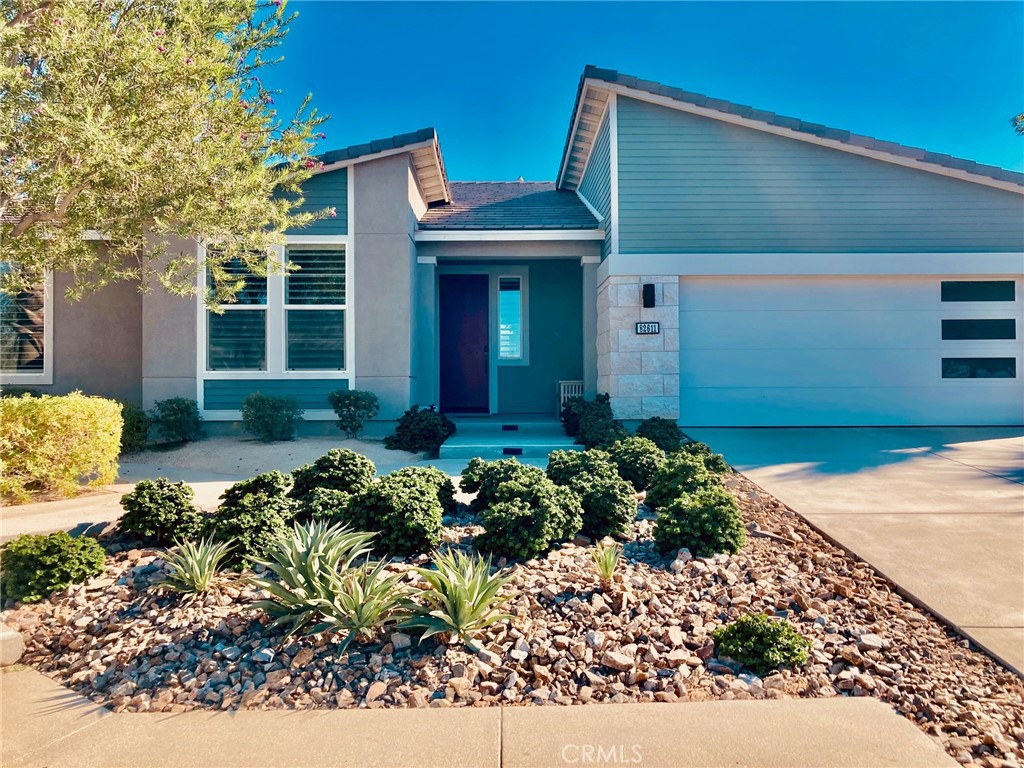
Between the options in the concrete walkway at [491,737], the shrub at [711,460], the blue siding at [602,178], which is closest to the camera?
the concrete walkway at [491,737]

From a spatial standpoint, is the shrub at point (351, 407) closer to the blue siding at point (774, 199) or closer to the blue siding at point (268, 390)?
the blue siding at point (268, 390)

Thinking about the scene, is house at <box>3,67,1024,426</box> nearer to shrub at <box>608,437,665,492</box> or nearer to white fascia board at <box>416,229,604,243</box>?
white fascia board at <box>416,229,604,243</box>

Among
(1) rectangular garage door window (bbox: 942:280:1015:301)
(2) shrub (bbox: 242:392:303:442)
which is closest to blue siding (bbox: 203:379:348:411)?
(2) shrub (bbox: 242:392:303:442)

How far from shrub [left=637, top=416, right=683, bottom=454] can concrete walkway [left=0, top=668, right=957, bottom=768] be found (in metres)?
4.77

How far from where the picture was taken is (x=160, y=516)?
3859mm

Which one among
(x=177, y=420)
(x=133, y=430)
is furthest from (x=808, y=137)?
(x=133, y=430)

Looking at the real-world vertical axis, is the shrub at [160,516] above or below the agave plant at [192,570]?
above

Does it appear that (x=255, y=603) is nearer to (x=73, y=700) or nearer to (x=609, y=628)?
(x=73, y=700)

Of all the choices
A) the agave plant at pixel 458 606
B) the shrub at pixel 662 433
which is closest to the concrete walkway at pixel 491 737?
the agave plant at pixel 458 606

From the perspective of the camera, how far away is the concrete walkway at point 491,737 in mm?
2045

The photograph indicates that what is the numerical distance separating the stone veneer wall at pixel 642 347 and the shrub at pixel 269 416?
445 cm

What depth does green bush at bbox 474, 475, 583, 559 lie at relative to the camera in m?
3.58

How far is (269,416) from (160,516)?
13.7 ft

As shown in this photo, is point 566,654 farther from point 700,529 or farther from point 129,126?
point 129,126
